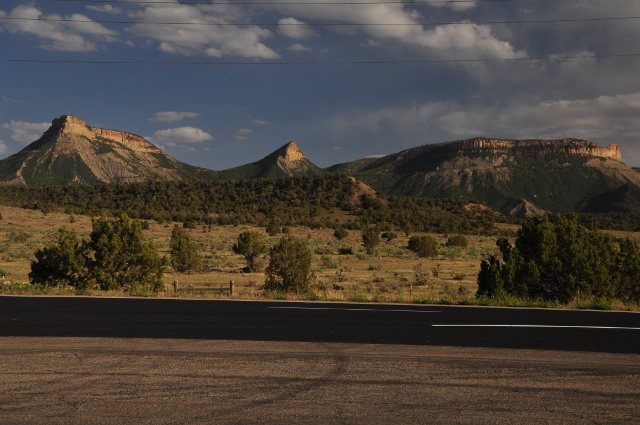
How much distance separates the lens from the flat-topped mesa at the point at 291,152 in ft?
572

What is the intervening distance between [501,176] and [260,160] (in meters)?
73.9

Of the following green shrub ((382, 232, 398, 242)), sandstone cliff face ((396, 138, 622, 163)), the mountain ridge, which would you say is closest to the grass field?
green shrub ((382, 232, 398, 242))

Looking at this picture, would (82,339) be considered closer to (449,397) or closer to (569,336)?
(449,397)

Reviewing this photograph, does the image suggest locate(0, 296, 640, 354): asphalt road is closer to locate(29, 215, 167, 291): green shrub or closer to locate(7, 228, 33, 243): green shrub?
locate(29, 215, 167, 291): green shrub

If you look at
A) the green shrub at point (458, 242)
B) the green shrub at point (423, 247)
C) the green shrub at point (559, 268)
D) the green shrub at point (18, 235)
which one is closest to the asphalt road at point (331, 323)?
the green shrub at point (559, 268)

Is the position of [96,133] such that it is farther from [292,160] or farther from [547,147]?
[547,147]

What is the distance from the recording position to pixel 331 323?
1202 cm

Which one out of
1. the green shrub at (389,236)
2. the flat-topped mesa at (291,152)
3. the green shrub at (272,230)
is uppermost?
the flat-topped mesa at (291,152)

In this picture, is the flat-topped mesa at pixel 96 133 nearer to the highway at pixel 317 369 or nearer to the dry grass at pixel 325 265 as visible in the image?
the dry grass at pixel 325 265

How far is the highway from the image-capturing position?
18.8 ft

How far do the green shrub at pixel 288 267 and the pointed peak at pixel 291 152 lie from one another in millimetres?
145837

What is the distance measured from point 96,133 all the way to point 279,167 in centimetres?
5974

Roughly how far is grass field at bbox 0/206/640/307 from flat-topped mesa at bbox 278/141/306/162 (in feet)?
323

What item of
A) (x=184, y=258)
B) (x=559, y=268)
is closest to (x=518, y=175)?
(x=184, y=258)
